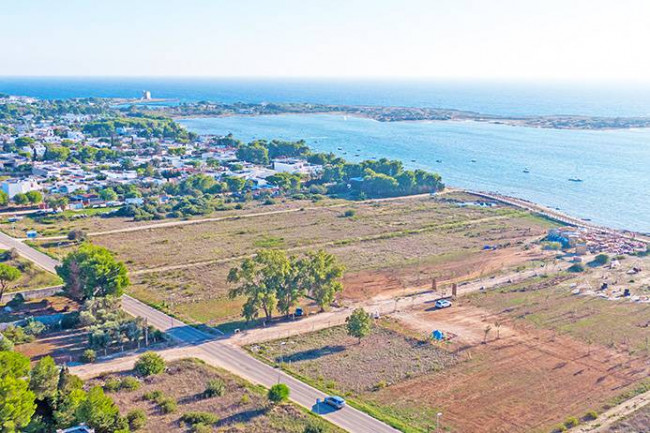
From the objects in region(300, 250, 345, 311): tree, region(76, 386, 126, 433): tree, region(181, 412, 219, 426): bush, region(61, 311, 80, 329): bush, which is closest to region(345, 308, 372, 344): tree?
region(300, 250, 345, 311): tree

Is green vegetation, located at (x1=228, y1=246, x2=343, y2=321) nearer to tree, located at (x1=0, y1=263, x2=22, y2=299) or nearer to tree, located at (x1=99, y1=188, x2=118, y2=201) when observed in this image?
tree, located at (x1=0, y1=263, x2=22, y2=299)

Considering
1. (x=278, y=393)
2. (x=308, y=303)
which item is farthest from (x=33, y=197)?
(x=278, y=393)

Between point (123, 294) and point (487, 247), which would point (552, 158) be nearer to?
point (487, 247)

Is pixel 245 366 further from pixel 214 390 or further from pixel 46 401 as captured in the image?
pixel 46 401

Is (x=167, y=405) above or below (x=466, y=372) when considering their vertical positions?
above

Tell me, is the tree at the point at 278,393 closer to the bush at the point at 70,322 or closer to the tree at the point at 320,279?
the tree at the point at 320,279

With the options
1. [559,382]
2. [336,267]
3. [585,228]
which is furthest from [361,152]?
[559,382]
